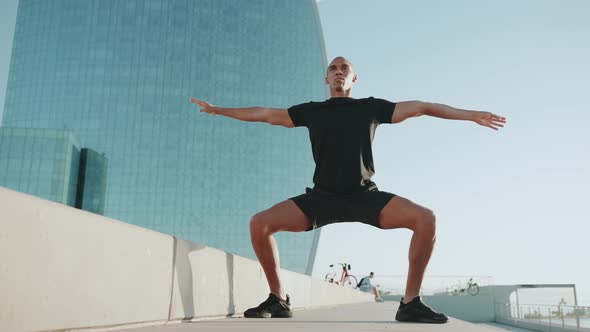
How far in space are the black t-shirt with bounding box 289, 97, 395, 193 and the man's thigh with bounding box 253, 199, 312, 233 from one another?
222 mm

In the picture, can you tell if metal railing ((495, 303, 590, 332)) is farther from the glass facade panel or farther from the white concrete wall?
the glass facade panel

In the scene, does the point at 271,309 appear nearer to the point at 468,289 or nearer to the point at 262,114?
the point at 262,114

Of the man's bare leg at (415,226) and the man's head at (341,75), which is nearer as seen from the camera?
the man's bare leg at (415,226)

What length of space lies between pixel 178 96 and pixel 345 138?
63.0 meters

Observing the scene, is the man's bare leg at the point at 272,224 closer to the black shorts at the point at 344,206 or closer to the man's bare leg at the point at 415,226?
the black shorts at the point at 344,206

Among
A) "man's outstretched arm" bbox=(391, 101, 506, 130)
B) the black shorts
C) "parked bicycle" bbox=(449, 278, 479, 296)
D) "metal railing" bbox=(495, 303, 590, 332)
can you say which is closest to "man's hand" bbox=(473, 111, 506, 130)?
"man's outstretched arm" bbox=(391, 101, 506, 130)

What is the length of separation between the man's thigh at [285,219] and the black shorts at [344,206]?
0.04 m

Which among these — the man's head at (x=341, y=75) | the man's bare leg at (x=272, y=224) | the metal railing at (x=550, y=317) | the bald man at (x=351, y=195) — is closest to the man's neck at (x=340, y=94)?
the man's head at (x=341, y=75)

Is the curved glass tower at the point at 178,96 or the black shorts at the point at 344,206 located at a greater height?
the curved glass tower at the point at 178,96

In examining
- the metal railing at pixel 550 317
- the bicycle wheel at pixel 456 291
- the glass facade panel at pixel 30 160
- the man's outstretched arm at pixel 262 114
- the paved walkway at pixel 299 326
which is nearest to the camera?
the paved walkway at pixel 299 326

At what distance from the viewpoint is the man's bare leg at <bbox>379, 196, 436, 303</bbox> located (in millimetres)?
3111

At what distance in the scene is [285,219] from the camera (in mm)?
3246

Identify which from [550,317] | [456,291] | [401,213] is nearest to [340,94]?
[401,213]

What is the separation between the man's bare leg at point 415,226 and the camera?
3.11 m
